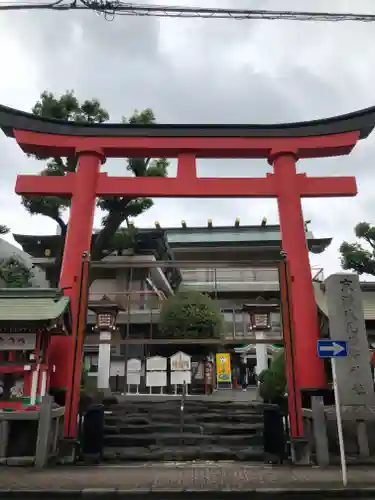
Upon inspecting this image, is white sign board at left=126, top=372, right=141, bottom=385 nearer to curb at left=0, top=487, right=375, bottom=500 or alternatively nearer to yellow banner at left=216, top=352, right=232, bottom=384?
yellow banner at left=216, top=352, right=232, bottom=384

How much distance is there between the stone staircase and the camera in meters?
8.60

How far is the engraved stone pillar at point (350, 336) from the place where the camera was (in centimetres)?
791

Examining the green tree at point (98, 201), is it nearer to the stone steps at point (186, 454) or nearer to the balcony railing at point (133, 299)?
the balcony railing at point (133, 299)

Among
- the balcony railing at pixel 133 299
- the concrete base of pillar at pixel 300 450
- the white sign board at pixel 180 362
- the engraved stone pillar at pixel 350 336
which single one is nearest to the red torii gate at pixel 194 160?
the engraved stone pillar at pixel 350 336

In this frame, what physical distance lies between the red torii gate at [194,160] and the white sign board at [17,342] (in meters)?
1.53

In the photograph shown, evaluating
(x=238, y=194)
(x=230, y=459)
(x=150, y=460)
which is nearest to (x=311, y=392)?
(x=230, y=459)

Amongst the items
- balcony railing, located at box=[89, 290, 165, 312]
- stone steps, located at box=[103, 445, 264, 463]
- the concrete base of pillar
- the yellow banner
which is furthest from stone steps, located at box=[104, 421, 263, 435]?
the yellow banner

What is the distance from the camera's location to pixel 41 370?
27.1 ft

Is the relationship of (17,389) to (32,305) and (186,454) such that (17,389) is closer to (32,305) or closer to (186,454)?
(32,305)

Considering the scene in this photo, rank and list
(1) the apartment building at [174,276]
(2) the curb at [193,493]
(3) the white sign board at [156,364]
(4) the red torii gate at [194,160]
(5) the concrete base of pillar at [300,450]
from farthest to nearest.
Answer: (1) the apartment building at [174,276], (3) the white sign board at [156,364], (4) the red torii gate at [194,160], (5) the concrete base of pillar at [300,450], (2) the curb at [193,493]

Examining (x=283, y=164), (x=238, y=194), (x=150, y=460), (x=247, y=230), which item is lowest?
(x=150, y=460)

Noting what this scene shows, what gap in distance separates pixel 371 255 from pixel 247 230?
32.7 feet

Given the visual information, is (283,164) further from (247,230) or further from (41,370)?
(247,230)

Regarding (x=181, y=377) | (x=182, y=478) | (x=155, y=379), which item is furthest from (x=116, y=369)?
(x=182, y=478)
